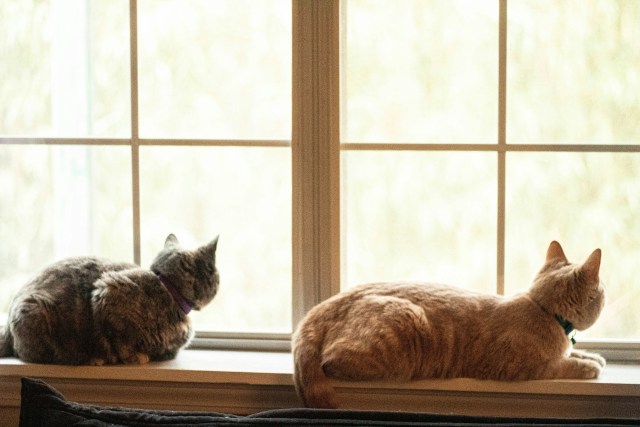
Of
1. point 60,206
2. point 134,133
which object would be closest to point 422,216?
point 134,133

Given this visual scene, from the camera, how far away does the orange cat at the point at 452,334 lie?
194 cm

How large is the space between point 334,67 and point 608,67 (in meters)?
0.68

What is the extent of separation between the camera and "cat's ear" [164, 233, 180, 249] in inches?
85.7

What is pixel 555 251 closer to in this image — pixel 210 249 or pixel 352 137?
pixel 352 137

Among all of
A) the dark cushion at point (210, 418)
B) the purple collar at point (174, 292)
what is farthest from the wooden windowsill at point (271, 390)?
the dark cushion at point (210, 418)

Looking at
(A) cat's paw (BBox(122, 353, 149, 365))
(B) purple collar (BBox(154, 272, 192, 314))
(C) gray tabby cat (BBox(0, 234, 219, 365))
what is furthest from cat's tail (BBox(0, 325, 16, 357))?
(B) purple collar (BBox(154, 272, 192, 314))

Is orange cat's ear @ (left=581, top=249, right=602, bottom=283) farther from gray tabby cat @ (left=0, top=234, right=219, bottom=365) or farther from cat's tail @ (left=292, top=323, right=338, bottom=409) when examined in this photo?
gray tabby cat @ (left=0, top=234, right=219, bottom=365)

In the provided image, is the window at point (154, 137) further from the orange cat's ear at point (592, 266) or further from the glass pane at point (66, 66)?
the orange cat's ear at point (592, 266)

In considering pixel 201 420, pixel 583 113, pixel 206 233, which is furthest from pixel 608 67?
pixel 201 420

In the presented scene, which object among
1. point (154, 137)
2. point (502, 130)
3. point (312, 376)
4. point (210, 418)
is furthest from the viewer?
point (154, 137)

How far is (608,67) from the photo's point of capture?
2.11 meters

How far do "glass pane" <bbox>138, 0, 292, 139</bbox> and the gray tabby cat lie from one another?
0.33 metres

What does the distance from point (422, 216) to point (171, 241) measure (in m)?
0.65

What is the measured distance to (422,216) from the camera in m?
2.20
